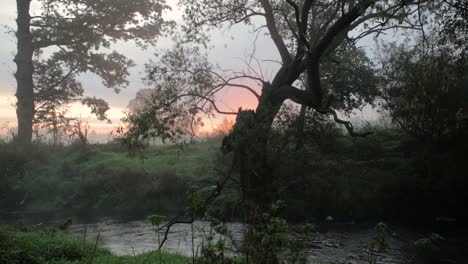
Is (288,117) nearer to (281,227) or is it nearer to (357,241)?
(357,241)

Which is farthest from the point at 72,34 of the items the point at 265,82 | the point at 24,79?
the point at 265,82

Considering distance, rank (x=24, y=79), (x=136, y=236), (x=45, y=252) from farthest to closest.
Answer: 1. (x=24, y=79)
2. (x=136, y=236)
3. (x=45, y=252)

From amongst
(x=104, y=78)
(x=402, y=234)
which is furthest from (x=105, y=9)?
(x=402, y=234)

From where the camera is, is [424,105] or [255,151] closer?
[255,151]

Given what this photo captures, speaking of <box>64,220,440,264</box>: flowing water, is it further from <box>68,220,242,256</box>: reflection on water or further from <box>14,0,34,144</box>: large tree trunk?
<box>14,0,34,144</box>: large tree trunk

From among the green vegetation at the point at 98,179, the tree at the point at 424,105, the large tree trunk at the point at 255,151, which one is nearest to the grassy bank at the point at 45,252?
the large tree trunk at the point at 255,151

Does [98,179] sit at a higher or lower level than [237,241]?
higher

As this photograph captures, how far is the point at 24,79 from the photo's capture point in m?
36.6

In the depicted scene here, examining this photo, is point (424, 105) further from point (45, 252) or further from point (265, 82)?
point (45, 252)

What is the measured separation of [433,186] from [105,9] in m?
26.4

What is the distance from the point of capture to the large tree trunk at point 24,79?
36.6 m

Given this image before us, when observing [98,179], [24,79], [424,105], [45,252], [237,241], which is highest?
[24,79]

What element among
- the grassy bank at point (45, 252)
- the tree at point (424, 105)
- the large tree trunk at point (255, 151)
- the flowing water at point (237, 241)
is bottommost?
the flowing water at point (237, 241)

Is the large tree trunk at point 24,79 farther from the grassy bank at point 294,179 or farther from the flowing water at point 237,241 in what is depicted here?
the flowing water at point 237,241
